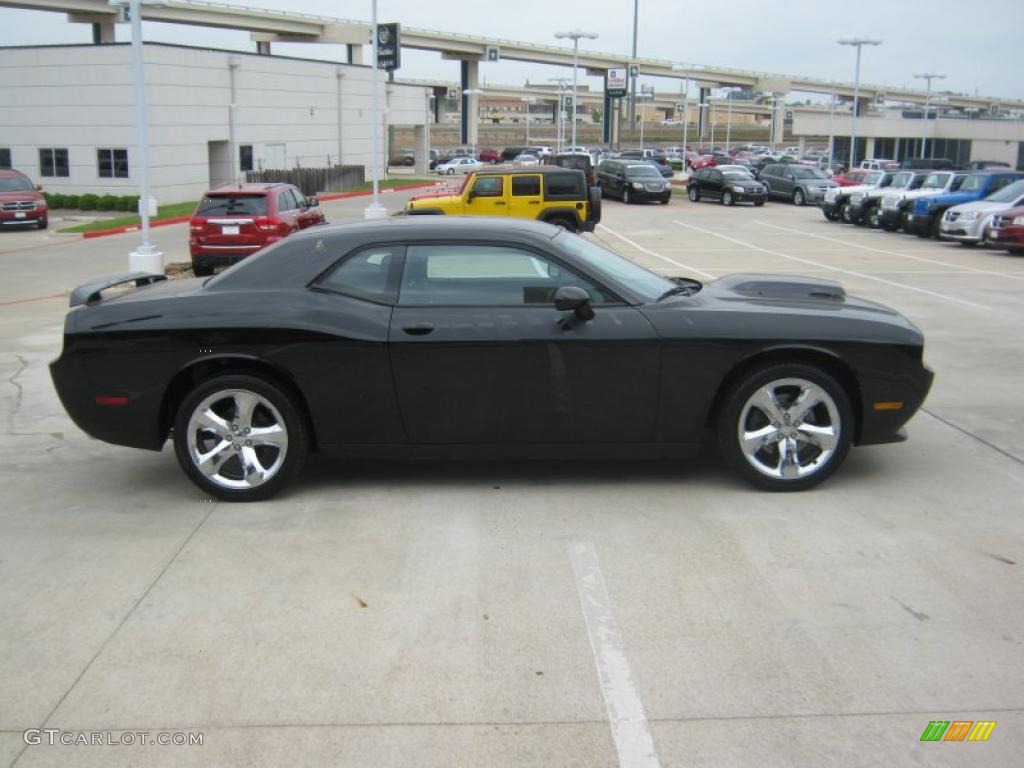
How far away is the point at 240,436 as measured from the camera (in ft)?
19.9

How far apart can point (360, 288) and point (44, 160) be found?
40670 mm

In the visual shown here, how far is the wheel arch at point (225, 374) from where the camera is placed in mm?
6043

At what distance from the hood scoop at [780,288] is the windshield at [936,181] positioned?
78.3 feet

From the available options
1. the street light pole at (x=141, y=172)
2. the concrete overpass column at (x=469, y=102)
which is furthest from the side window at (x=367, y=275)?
the concrete overpass column at (x=469, y=102)

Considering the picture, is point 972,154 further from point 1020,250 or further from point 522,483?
point 522,483

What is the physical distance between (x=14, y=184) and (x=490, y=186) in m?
15.4

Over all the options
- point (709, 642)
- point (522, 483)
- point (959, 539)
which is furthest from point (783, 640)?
point (522, 483)

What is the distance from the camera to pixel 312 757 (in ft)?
11.6

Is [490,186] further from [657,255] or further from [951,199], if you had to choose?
[951,199]

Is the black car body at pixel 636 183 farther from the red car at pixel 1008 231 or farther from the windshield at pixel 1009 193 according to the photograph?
the red car at pixel 1008 231

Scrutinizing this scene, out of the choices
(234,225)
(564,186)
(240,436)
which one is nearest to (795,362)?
(240,436)

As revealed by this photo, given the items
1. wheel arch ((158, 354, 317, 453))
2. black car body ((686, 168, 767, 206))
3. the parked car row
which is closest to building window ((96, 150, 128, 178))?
black car body ((686, 168, 767, 206))

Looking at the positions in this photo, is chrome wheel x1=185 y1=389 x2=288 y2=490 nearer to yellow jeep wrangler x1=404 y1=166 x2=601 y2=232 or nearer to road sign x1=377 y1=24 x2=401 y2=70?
→ yellow jeep wrangler x1=404 y1=166 x2=601 y2=232

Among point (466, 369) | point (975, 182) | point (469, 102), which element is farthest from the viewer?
point (469, 102)
